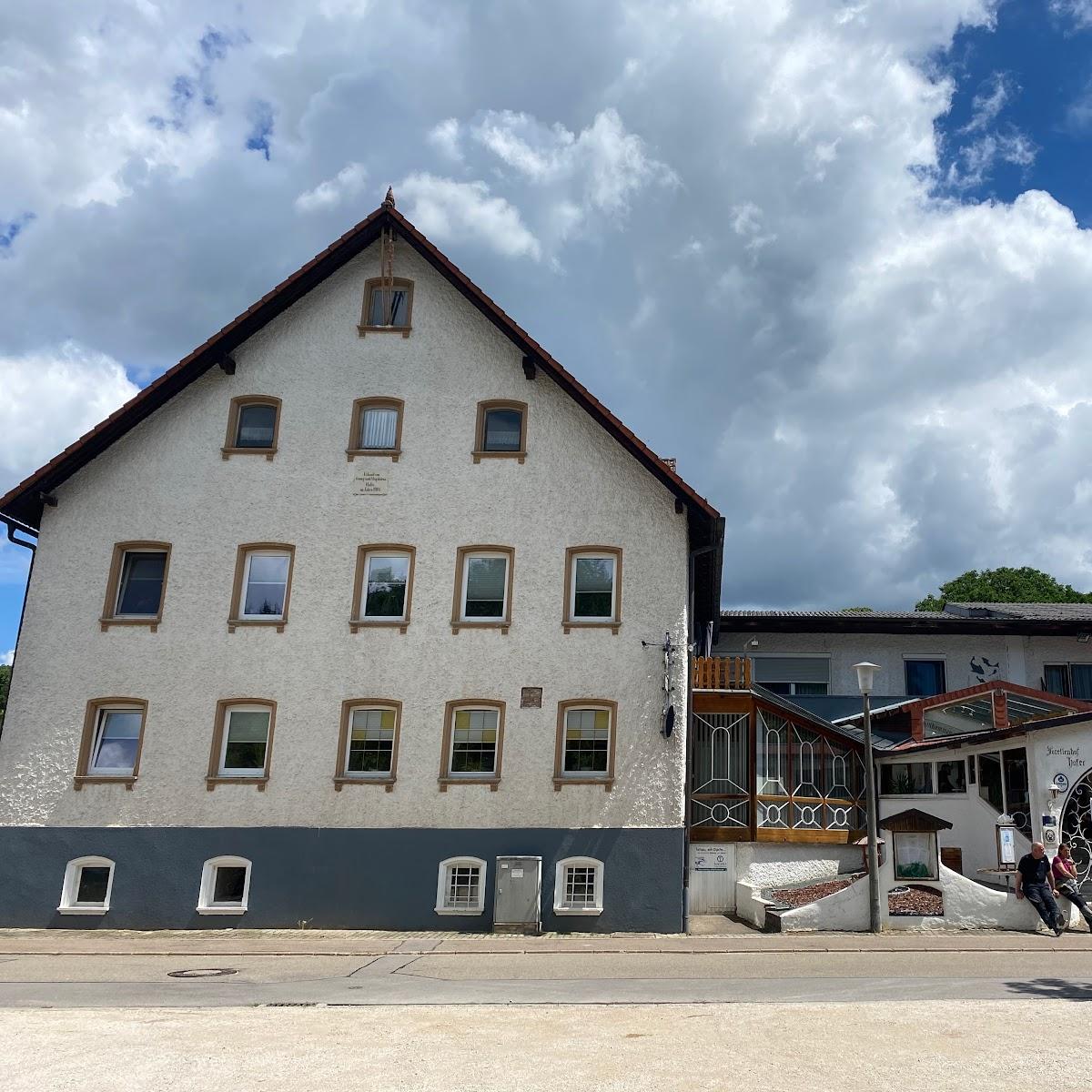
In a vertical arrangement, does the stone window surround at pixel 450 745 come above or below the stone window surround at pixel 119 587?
below

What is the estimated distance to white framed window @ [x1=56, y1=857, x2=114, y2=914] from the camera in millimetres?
18797

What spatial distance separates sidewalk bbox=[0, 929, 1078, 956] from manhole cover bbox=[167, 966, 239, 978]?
1.45m

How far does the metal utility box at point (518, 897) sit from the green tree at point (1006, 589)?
140 feet

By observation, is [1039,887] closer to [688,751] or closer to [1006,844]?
[1006,844]

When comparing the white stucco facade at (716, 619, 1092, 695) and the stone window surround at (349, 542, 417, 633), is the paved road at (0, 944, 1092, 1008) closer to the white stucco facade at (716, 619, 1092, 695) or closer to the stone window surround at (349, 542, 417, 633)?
the stone window surround at (349, 542, 417, 633)

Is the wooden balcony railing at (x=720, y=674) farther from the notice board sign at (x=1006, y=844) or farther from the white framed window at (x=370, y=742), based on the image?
the white framed window at (x=370, y=742)

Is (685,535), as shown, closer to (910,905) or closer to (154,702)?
(910,905)

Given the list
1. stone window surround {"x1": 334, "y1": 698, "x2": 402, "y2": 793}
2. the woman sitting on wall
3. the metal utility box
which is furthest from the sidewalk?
stone window surround {"x1": 334, "y1": 698, "x2": 402, "y2": 793}

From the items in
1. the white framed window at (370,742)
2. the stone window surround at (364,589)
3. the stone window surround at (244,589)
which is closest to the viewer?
the white framed window at (370,742)

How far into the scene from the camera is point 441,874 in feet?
61.0

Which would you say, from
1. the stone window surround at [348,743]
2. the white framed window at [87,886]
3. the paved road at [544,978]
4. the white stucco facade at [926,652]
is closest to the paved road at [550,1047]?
the paved road at [544,978]

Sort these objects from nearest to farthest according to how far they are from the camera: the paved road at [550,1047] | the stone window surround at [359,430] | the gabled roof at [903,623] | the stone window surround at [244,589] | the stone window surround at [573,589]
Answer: the paved road at [550,1047] → the stone window surround at [573,589] → the stone window surround at [244,589] → the stone window surround at [359,430] → the gabled roof at [903,623]

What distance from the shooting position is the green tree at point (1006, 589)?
55625 mm

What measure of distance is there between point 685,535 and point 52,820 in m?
13.6
